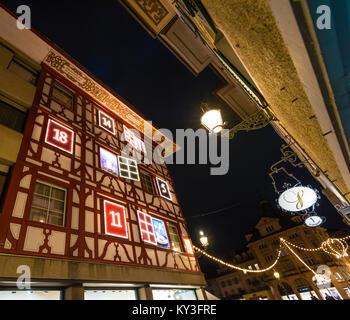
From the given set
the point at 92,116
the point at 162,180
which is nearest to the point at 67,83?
the point at 92,116

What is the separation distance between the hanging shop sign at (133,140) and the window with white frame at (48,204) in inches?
259

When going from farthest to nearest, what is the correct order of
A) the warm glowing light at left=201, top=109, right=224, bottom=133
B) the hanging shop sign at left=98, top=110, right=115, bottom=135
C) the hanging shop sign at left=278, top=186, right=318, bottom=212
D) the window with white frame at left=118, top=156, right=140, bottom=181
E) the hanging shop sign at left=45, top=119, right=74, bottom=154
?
the hanging shop sign at left=98, top=110, right=115, bottom=135 → the window with white frame at left=118, top=156, right=140, bottom=181 → the hanging shop sign at left=45, top=119, right=74, bottom=154 → the hanging shop sign at left=278, top=186, right=318, bottom=212 → the warm glowing light at left=201, top=109, right=224, bottom=133

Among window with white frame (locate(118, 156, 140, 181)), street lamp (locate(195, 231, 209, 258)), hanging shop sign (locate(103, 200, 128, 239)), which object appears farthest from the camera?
street lamp (locate(195, 231, 209, 258))

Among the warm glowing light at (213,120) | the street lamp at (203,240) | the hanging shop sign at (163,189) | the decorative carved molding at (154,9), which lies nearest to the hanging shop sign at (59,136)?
the hanging shop sign at (163,189)

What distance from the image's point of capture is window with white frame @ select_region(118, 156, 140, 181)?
11.1m

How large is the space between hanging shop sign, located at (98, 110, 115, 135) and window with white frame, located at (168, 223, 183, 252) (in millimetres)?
6782

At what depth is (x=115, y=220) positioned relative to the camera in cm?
889

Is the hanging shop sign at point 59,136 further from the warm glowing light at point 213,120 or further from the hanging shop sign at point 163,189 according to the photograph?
the warm glowing light at point 213,120

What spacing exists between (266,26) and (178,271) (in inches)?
409

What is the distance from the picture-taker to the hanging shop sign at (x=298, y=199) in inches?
261

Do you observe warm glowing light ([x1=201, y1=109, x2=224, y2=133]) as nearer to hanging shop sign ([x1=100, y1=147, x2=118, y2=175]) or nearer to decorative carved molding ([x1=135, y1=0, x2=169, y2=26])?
decorative carved molding ([x1=135, y1=0, x2=169, y2=26])

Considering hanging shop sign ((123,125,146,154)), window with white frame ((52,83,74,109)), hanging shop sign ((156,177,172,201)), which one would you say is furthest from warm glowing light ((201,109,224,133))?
hanging shop sign ((123,125,146,154))

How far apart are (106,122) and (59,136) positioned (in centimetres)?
407

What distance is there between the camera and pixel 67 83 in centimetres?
1193
